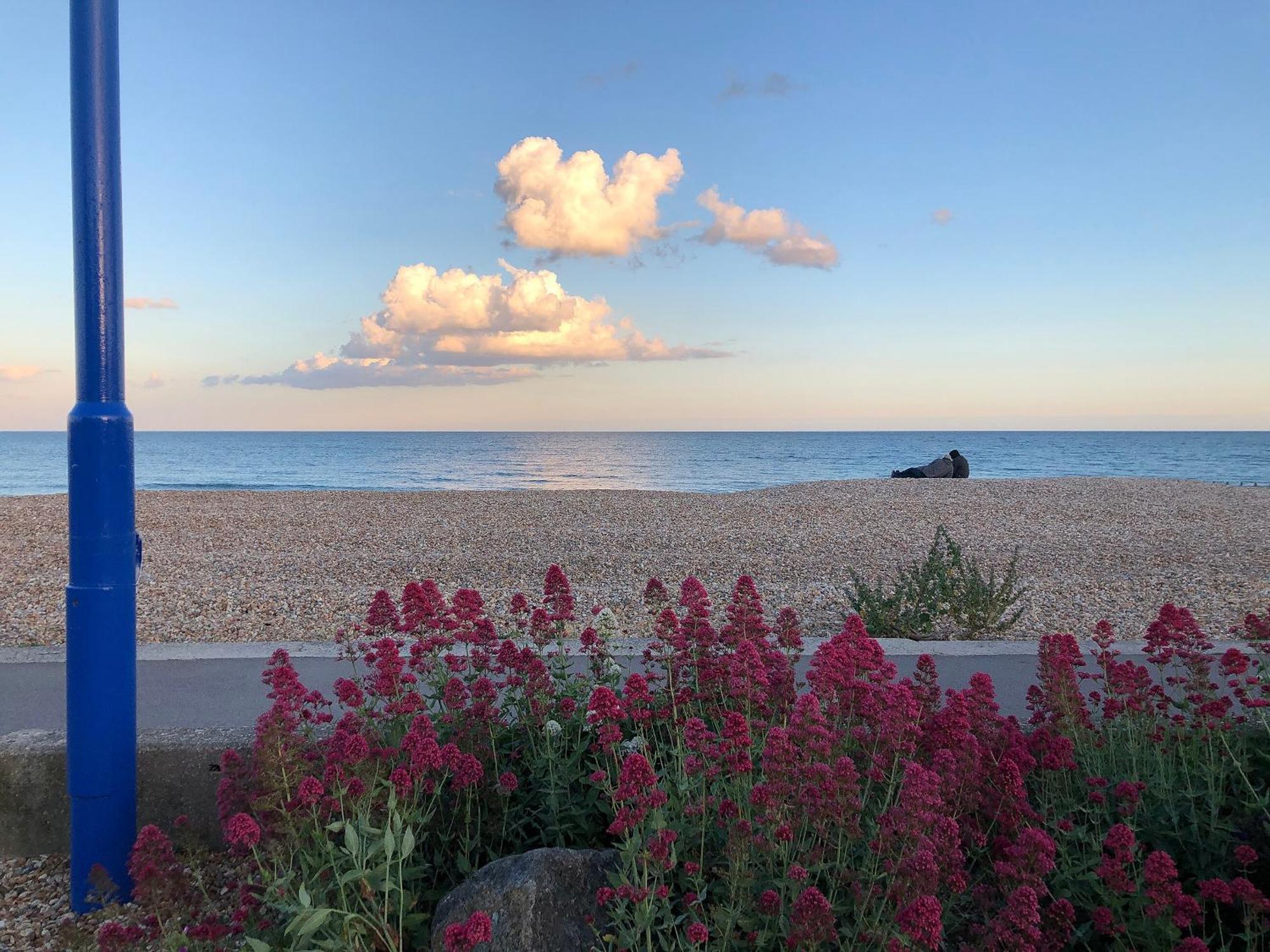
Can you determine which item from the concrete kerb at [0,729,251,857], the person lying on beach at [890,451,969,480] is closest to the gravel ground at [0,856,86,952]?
the concrete kerb at [0,729,251,857]

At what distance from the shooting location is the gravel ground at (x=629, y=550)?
28.3 feet

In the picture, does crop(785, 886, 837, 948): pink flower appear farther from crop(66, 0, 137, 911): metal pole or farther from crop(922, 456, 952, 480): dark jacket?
crop(922, 456, 952, 480): dark jacket

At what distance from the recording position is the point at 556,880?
8.36 ft

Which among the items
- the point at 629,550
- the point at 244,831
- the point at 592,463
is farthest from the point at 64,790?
the point at 592,463

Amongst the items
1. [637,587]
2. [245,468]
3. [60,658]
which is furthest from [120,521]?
[245,468]

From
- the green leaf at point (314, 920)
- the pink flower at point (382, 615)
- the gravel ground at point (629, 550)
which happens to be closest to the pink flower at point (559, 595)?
the pink flower at point (382, 615)

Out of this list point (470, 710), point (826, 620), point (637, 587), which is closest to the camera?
point (470, 710)

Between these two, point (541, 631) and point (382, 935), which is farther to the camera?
point (541, 631)

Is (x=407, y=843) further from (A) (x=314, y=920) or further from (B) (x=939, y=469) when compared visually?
(B) (x=939, y=469)

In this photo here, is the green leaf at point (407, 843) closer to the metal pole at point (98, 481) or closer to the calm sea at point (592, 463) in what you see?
the metal pole at point (98, 481)

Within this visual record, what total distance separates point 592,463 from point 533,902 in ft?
194

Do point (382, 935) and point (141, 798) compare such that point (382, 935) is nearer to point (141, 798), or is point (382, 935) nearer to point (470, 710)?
point (470, 710)

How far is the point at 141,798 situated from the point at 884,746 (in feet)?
10.0

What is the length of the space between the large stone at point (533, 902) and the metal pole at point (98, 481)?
1435 millimetres
